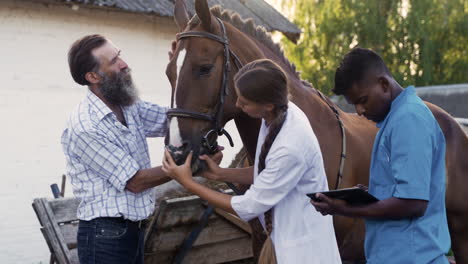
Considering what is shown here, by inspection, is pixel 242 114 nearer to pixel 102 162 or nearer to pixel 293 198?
pixel 102 162

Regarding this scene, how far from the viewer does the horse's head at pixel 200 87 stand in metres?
3.27

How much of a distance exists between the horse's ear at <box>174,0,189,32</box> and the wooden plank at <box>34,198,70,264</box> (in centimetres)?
161

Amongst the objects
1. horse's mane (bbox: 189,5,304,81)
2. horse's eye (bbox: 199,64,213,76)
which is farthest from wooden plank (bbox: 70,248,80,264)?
horse's mane (bbox: 189,5,304,81)

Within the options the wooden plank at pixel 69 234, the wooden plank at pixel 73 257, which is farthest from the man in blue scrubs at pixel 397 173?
the wooden plank at pixel 69 234

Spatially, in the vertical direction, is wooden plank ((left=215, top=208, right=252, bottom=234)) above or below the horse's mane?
below

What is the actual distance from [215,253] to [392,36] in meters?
13.0

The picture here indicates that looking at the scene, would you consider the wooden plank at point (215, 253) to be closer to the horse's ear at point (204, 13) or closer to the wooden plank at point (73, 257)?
the wooden plank at point (73, 257)

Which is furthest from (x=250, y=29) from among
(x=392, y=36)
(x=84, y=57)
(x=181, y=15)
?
(x=392, y=36)

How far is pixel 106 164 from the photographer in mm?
3232

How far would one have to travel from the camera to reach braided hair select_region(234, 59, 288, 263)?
263cm

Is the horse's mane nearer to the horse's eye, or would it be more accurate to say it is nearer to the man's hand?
the horse's eye

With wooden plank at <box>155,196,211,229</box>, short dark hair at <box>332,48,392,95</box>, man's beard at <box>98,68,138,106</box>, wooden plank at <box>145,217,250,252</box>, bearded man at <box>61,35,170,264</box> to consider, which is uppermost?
short dark hair at <box>332,48,392,95</box>

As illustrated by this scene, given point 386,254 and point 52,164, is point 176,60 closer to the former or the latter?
point 386,254

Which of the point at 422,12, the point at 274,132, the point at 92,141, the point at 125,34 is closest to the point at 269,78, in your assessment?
the point at 274,132
